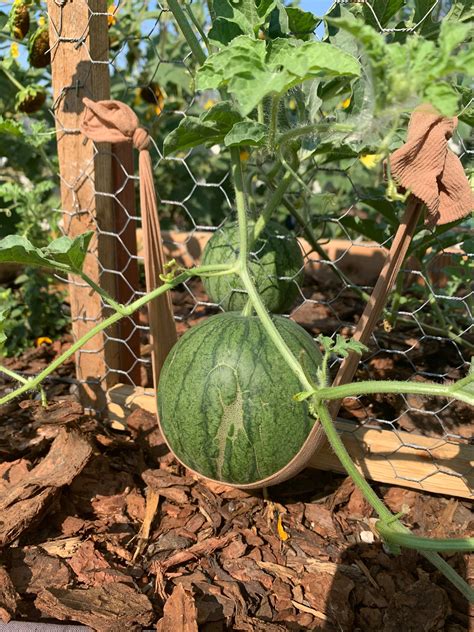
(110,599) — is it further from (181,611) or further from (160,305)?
(160,305)

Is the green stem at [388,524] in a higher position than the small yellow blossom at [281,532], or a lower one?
higher

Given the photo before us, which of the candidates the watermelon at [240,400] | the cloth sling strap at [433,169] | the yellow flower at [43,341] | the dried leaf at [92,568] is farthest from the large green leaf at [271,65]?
the yellow flower at [43,341]

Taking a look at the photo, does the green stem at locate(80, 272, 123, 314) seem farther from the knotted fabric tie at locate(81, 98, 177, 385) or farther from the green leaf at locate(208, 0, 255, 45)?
the green leaf at locate(208, 0, 255, 45)

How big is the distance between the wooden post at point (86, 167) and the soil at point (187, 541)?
20cm

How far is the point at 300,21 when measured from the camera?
1565 millimetres

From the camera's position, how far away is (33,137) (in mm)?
2322

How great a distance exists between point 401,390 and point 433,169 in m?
0.44

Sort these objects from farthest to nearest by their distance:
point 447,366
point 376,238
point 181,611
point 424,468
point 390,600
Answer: point 447,366 < point 376,238 < point 424,468 < point 390,600 < point 181,611

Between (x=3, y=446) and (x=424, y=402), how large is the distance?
4.02ft

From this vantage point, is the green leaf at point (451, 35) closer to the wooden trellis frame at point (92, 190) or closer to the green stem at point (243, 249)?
the green stem at point (243, 249)

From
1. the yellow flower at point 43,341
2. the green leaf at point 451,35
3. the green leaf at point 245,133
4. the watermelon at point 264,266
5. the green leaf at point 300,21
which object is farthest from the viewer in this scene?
the yellow flower at point 43,341

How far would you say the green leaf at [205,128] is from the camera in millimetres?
1376

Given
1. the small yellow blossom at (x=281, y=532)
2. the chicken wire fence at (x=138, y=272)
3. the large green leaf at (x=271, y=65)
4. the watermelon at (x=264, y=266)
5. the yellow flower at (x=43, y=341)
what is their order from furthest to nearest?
the yellow flower at (x=43, y=341) < the watermelon at (x=264, y=266) < the chicken wire fence at (x=138, y=272) < the small yellow blossom at (x=281, y=532) < the large green leaf at (x=271, y=65)

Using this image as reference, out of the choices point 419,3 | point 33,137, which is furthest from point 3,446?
point 419,3
